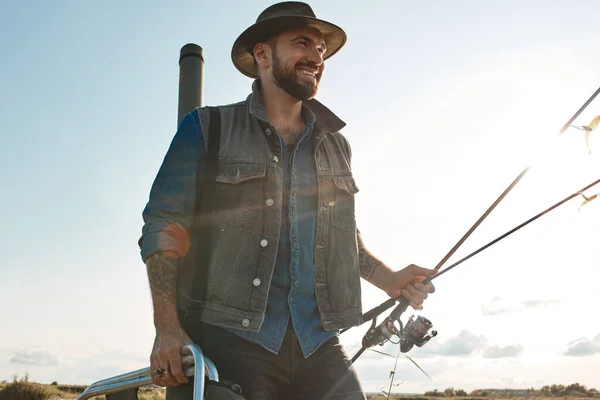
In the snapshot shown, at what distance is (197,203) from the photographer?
341 centimetres

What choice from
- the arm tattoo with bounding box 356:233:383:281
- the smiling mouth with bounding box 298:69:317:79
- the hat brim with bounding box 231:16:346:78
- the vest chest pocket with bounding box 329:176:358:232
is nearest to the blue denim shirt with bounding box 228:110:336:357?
the vest chest pocket with bounding box 329:176:358:232

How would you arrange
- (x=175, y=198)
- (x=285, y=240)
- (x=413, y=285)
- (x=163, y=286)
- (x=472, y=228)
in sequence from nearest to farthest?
(x=163, y=286), (x=175, y=198), (x=285, y=240), (x=472, y=228), (x=413, y=285)

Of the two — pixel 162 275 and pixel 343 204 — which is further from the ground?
pixel 343 204

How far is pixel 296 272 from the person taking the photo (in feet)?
11.2

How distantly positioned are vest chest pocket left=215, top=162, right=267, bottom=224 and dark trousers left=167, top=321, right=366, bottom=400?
0.63m

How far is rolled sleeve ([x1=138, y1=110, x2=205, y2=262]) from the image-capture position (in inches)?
127

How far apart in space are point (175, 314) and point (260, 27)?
1.98 m

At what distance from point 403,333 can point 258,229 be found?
138 cm

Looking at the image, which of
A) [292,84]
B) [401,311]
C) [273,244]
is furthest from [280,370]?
[292,84]

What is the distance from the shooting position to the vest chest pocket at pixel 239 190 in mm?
3436

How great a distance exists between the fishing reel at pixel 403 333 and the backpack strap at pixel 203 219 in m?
1.39

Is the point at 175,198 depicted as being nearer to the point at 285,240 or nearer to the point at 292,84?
the point at 285,240

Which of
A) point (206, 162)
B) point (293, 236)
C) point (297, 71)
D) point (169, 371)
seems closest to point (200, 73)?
point (297, 71)

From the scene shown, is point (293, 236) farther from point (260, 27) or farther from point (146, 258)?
point (260, 27)
